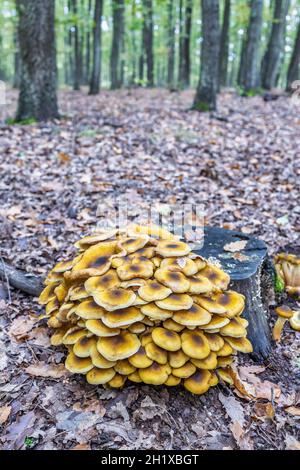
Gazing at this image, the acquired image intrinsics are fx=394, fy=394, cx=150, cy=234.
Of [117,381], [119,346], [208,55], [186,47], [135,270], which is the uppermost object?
[186,47]

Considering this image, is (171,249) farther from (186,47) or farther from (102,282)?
(186,47)

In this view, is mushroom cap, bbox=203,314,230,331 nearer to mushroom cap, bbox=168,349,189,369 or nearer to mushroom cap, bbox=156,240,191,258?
mushroom cap, bbox=168,349,189,369

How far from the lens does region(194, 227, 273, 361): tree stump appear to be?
12.1 feet

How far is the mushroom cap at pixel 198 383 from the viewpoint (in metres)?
2.91

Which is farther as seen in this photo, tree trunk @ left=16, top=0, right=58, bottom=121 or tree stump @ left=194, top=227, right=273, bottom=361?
tree trunk @ left=16, top=0, right=58, bottom=121

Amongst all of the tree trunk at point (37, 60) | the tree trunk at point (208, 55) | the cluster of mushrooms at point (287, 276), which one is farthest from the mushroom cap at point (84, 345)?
the tree trunk at point (208, 55)

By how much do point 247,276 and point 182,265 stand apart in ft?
2.92

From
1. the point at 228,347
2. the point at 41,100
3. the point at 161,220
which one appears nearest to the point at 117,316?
the point at 228,347

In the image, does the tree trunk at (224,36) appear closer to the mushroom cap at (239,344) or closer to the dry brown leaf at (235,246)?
the dry brown leaf at (235,246)

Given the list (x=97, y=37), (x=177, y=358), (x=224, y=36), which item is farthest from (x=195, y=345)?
(x=224, y=36)

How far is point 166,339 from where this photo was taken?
282 centimetres

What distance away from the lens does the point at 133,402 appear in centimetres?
299

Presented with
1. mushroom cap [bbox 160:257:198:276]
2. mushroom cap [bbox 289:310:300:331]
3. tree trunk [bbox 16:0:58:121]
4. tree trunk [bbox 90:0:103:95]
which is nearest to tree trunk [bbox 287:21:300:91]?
tree trunk [bbox 90:0:103:95]
